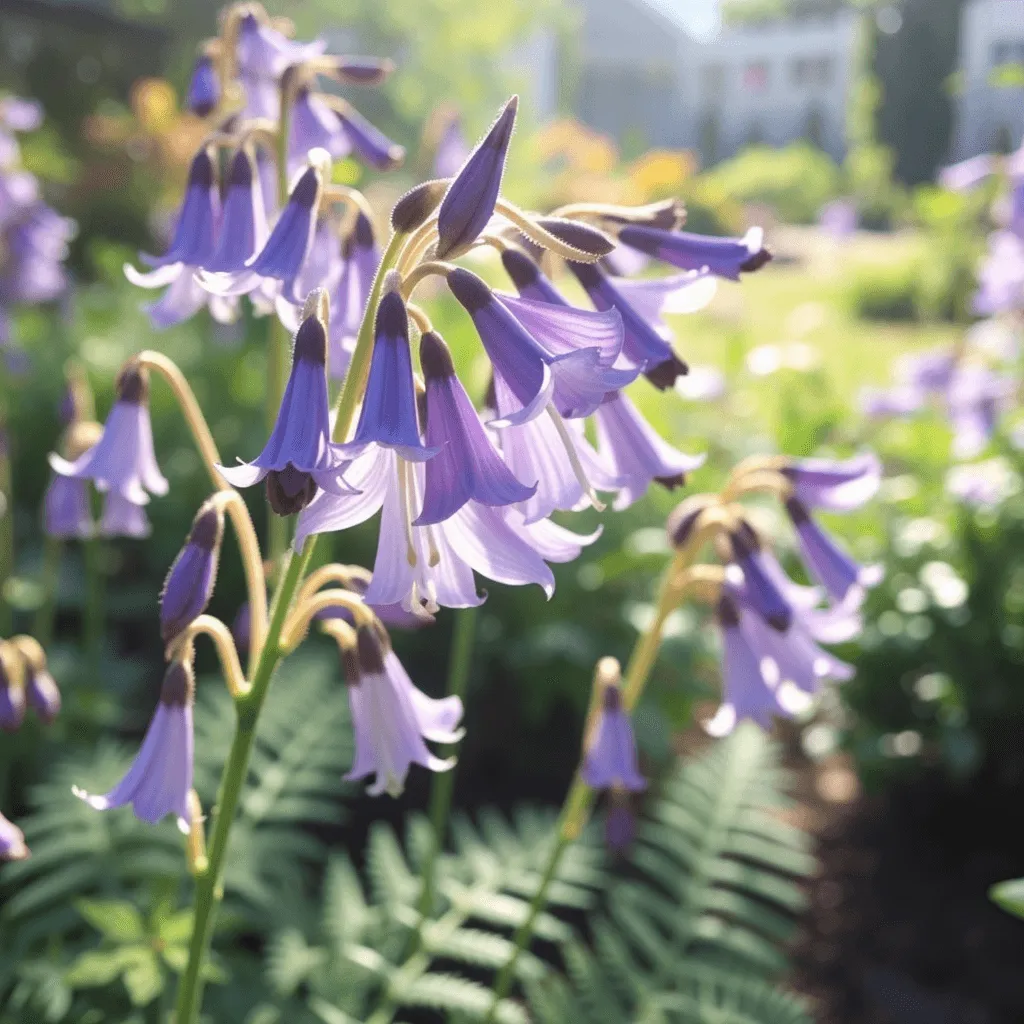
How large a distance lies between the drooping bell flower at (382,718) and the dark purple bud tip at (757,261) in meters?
0.62

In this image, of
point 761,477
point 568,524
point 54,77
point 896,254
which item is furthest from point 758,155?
point 761,477

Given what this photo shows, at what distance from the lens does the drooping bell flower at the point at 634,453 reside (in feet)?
4.54

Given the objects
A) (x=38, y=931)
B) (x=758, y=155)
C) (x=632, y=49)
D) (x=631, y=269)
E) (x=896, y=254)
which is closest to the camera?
(x=631, y=269)

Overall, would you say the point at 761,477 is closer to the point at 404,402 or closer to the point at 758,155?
the point at 404,402

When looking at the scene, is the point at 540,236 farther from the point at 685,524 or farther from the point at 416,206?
the point at 685,524

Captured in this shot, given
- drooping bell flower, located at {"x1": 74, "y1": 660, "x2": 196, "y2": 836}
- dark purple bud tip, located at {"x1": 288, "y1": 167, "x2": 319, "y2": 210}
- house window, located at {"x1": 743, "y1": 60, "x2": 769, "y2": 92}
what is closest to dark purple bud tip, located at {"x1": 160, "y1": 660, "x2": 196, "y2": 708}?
drooping bell flower, located at {"x1": 74, "y1": 660, "x2": 196, "y2": 836}

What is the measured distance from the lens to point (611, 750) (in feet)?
5.81

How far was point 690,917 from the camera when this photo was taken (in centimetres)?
254

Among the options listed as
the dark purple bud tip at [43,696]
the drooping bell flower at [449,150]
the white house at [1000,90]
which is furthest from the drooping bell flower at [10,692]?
the white house at [1000,90]

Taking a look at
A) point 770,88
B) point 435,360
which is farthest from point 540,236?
point 770,88

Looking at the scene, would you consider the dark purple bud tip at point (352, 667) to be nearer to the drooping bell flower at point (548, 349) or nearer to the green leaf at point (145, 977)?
the drooping bell flower at point (548, 349)

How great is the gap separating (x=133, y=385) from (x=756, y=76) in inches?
2425

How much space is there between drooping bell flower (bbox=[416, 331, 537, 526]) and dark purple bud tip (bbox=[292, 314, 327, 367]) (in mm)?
98

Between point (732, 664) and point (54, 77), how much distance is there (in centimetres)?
1647
